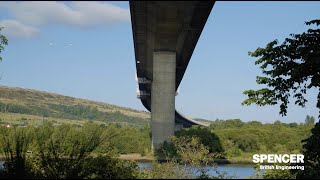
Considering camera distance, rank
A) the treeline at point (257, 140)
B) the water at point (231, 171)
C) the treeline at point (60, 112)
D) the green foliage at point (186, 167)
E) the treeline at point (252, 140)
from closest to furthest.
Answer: the green foliage at point (186, 167) → the water at point (231, 171) → the treeline at point (60, 112) → the treeline at point (252, 140) → the treeline at point (257, 140)

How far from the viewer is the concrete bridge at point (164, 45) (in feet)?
93.9

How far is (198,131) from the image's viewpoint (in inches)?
2630

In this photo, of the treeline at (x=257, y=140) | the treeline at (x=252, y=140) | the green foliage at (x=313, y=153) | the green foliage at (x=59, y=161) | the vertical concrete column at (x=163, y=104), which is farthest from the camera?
the treeline at (x=257, y=140)

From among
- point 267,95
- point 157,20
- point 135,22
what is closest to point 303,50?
point 267,95

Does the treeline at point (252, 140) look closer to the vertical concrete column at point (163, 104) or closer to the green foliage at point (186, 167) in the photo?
the vertical concrete column at point (163, 104)

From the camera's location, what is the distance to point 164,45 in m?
41.3

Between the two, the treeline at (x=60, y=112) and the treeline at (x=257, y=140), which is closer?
the treeline at (x=60, y=112)

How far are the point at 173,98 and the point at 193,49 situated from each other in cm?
755

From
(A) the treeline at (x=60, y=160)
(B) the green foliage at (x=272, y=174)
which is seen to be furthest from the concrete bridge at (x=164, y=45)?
(A) the treeline at (x=60, y=160)

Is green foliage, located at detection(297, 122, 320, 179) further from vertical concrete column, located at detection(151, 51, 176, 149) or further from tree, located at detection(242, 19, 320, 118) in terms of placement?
vertical concrete column, located at detection(151, 51, 176, 149)

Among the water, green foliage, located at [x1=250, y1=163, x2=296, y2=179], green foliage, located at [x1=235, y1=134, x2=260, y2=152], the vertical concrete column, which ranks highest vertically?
the vertical concrete column

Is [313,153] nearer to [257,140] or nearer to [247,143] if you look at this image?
[247,143]

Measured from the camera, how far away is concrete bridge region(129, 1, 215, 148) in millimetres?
28616

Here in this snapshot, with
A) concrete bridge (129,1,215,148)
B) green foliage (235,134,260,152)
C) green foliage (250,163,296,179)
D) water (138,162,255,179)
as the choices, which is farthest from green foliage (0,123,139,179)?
green foliage (235,134,260,152)
